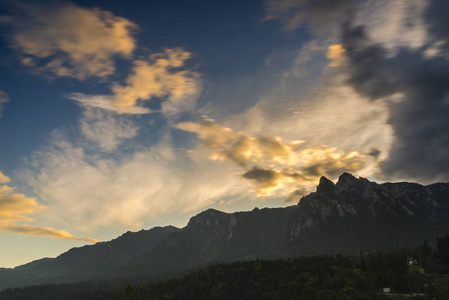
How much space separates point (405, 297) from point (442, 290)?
21.2m

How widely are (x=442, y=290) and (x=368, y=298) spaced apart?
1676 inches

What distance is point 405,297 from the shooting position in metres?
182

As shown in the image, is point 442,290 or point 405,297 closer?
point 442,290

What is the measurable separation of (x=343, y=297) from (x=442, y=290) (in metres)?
57.6

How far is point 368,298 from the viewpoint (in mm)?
192125

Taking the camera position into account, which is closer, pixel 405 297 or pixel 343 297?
pixel 405 297

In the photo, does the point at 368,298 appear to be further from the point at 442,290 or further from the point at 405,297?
the point at 442,290

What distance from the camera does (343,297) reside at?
19788cm

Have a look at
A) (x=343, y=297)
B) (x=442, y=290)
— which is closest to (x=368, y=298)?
(x=343, y=297)

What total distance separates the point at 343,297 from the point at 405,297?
37155 millimetres

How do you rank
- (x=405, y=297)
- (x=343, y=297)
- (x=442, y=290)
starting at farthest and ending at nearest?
(x=343, y=297) → (x=405, y=297) → (x=442, y=290)

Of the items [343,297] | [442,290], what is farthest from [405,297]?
[343,297]

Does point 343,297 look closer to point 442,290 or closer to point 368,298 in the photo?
point 368,298

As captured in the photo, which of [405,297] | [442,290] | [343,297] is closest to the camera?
[442,290]
